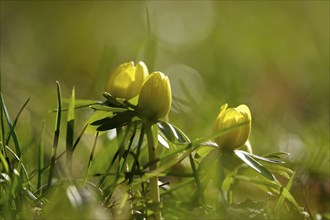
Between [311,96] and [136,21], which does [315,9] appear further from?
[311,96]

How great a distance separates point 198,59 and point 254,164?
2.69 meters

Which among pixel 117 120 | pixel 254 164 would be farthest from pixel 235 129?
pixel 117 120

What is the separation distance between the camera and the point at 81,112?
213 centimetres

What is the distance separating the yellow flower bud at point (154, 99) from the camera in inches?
43.3

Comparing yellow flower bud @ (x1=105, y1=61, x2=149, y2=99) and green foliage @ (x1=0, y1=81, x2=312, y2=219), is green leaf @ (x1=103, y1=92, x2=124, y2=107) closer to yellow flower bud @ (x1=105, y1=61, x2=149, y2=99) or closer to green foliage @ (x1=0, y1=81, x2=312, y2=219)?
green foliage @ (x1=0, y1=81, x2=312, y2=219)

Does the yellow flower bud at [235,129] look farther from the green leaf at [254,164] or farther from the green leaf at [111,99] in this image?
the green leaf at [111,99]

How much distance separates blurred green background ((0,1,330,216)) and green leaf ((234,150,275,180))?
15.4 inches

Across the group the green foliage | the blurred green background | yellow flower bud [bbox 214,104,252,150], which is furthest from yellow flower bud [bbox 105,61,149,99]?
the blurred green background

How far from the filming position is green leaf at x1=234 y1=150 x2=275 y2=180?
3.47ft

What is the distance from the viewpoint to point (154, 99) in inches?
43.3

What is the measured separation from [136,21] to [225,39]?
1.19 m

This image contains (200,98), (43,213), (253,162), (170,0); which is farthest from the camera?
(170,0)

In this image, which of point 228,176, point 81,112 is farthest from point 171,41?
point 228,176

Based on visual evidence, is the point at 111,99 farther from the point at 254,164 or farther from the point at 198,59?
the point at 198,59
